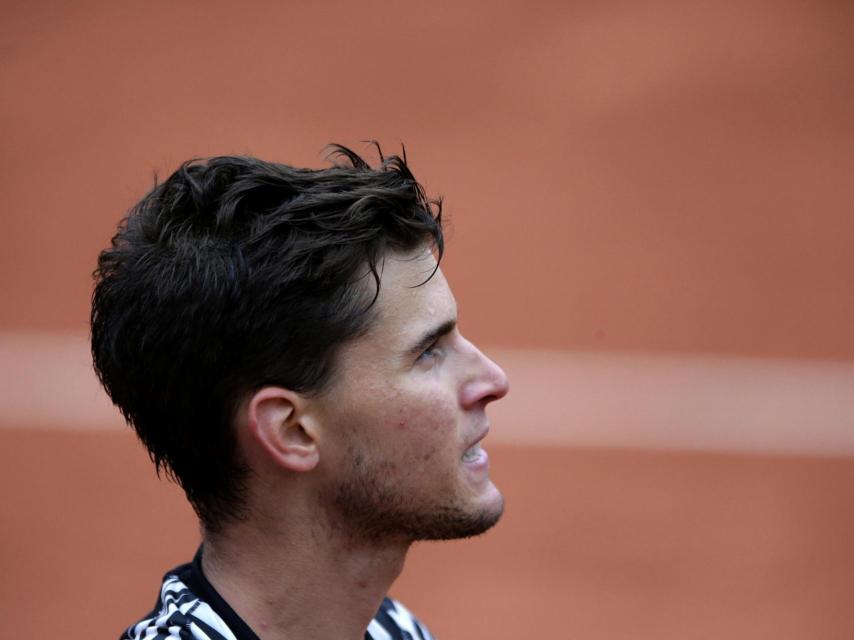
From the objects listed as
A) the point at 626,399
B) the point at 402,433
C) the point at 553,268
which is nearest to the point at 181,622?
the point at 402,433

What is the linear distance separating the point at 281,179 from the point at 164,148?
26.4ft

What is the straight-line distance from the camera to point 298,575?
3.00m

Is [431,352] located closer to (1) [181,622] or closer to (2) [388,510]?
(2) [388,510]

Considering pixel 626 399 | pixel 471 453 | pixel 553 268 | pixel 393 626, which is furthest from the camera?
pixel 553 268

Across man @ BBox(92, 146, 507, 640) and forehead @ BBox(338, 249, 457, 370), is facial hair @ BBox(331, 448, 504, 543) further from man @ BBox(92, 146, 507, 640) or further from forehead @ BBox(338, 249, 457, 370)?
forehead @ BBox(338, 249, 457, 370)

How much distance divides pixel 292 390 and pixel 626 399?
675cm

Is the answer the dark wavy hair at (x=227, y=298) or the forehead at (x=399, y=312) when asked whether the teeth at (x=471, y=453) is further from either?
the dark wavy hair at (x=227, y=298)

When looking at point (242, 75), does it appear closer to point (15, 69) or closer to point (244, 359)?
point (15, 69)

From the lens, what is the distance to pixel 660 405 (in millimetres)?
9453

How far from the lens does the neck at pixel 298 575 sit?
2.97 meters

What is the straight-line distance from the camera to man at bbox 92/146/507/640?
117 inches

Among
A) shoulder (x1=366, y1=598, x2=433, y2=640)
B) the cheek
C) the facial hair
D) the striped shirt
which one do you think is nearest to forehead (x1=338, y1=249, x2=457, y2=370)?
the cheek

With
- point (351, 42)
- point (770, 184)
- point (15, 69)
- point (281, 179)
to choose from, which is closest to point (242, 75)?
point (351, 42)

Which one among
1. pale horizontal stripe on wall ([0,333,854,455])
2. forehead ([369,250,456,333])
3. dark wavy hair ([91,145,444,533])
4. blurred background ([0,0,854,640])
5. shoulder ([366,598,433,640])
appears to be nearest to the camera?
dark wavy hair ([91,145,444,533])
